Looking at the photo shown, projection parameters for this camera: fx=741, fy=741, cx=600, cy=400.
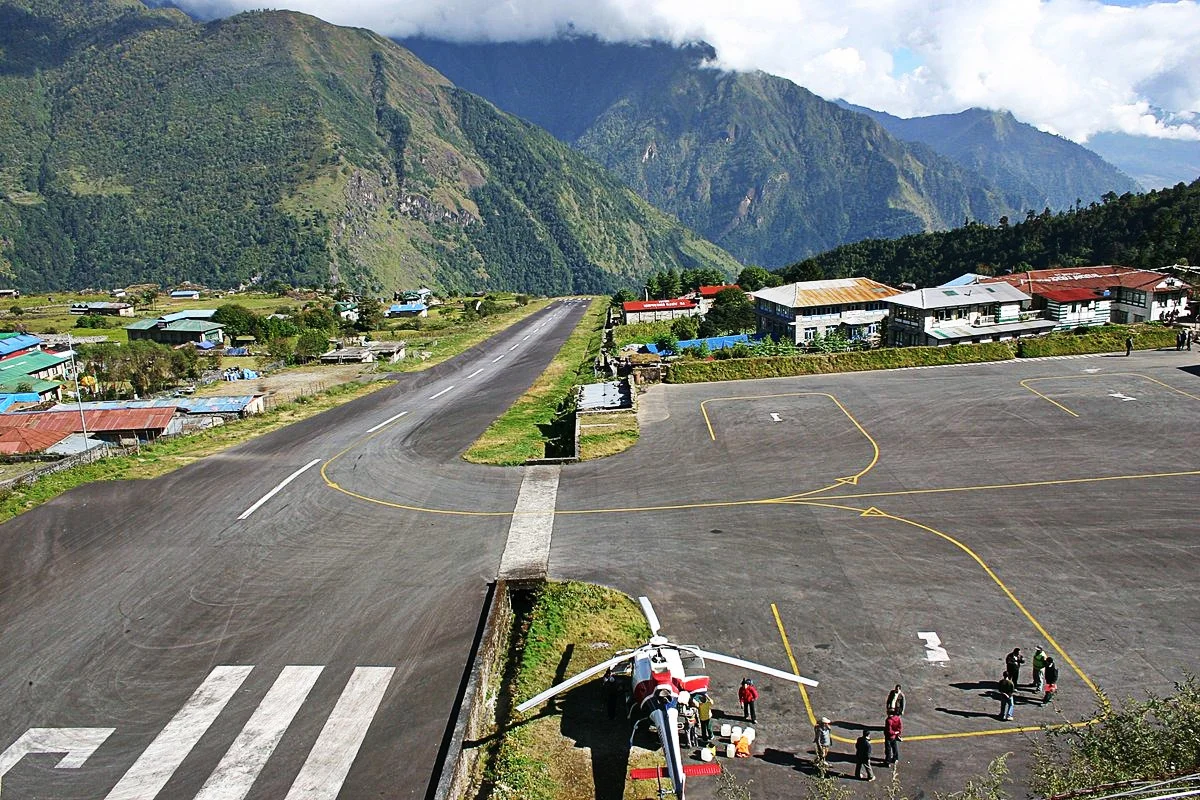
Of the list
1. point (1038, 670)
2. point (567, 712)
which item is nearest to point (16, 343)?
point (567, 712)

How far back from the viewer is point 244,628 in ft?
83.6

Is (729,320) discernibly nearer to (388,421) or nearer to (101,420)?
(388,421)

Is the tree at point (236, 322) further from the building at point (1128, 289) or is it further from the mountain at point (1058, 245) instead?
the building at point (1128, 289)

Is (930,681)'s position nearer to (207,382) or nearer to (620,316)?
(207,382)

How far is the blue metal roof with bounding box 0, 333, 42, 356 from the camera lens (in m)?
92.8

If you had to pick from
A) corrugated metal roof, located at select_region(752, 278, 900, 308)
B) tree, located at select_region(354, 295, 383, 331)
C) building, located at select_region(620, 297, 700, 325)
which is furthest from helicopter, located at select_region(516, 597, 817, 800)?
tree, located at select_region(354, 295, 383, 331)

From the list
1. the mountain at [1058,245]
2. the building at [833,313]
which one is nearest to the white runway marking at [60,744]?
the building at [833,313]

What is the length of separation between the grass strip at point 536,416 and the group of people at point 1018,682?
26777mm

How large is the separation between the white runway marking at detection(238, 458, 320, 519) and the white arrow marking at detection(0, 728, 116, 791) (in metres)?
15.0

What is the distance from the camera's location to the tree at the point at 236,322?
12419 centimetres

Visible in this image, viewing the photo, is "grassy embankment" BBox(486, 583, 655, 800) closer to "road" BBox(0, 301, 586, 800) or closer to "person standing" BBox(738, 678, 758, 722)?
"road" BBox(0, 301, 586, 800)

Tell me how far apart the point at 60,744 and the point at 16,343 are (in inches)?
3892

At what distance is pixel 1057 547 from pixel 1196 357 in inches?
1505

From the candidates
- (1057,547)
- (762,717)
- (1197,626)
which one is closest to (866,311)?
(1057,547)
